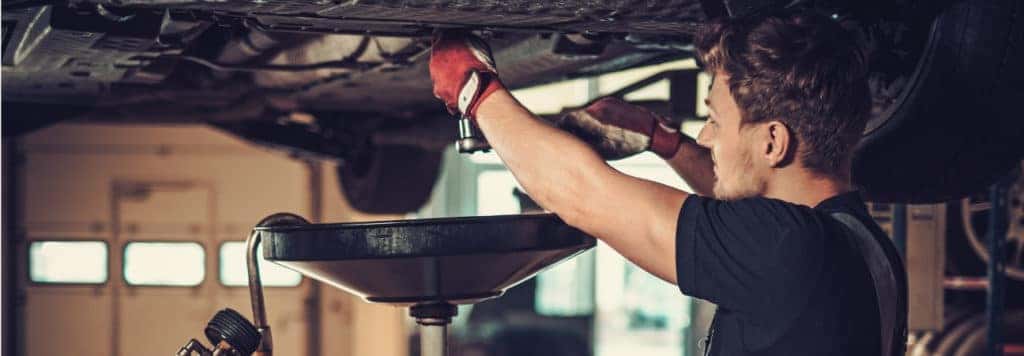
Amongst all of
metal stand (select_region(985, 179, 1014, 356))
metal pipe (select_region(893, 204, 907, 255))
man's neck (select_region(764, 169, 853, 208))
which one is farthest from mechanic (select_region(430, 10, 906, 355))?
metal pipe (select_region(893, 204, 907, 255))

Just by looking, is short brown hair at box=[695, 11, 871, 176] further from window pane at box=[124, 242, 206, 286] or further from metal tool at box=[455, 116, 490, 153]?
window pane at box=[124, 242, 206, 286]

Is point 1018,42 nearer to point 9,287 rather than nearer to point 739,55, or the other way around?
point 739,55

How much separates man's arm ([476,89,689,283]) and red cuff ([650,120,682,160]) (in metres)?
0.40

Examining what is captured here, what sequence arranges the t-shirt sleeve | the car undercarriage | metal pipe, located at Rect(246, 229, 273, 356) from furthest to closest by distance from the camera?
metal pipe, located at Rect(246, 229, 273, 356) < the car undercarriage < the t-shirt sleeve

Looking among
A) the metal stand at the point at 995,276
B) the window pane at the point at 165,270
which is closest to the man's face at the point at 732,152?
the metal stand at the point at 995,276

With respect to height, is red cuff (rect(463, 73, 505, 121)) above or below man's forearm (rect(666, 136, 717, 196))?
above

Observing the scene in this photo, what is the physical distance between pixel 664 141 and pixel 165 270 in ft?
21.0

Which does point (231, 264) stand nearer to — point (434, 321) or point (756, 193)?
point (434, 321)

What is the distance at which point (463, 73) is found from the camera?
1.62 meters

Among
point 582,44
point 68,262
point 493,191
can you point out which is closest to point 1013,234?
point 493,191

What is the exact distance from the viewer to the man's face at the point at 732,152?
5.09ft

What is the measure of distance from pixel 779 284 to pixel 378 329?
6.75 metres

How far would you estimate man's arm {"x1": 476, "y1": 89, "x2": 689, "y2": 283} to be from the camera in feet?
4.75

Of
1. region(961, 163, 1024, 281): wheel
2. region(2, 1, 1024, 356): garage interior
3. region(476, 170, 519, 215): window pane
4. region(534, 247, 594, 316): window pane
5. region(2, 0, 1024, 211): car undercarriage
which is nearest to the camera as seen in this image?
region(2, 0, 1024, 211): car undercarriage
